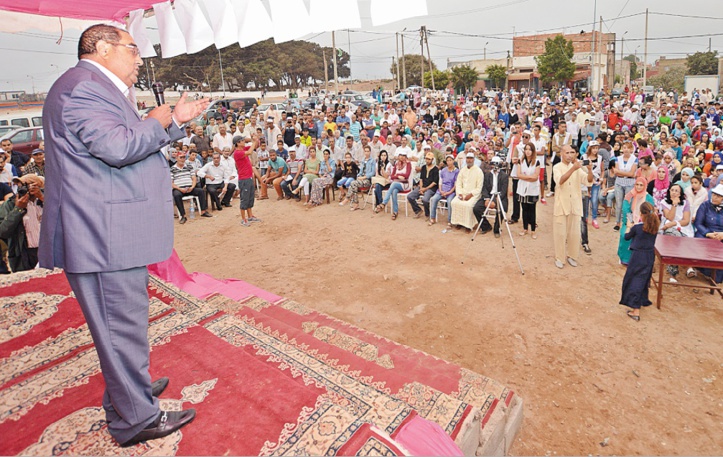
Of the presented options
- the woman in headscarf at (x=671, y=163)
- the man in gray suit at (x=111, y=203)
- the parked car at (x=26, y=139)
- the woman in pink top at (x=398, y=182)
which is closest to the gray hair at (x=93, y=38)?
the man in gray suit at (x=111, y=203)

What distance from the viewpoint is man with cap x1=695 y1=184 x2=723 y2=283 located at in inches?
212

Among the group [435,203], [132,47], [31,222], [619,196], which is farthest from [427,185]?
[132,47]

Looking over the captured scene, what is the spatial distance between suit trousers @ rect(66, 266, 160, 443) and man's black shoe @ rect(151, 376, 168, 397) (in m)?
0.38

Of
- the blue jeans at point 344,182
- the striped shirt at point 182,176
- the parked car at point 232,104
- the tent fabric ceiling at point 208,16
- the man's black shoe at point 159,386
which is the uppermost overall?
the parked car at point 232,104

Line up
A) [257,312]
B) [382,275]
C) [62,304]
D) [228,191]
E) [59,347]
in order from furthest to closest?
1. [228,191]
2. [382,275]
3. [257,312]
4. [62,304]
5. [59,347]

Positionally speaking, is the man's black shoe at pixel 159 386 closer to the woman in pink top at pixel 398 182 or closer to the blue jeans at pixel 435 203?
the blue jeans at pixel 435 203

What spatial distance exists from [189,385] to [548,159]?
10.7 meters

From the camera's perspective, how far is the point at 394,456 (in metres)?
1.81

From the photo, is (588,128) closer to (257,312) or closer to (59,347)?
(257,312)

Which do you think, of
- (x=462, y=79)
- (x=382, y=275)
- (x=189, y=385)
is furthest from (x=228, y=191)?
(x=462, y=79)

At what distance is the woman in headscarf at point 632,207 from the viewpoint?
581cm

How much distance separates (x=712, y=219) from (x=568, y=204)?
1.72 meters

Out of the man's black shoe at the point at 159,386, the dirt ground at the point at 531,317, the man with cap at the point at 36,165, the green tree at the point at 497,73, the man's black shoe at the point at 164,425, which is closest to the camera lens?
the man's black shoe at the point at 164,425

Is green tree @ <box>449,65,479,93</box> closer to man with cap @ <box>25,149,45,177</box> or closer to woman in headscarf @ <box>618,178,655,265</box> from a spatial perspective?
woman in headscarf @ <box>618,178,655,265</box>
